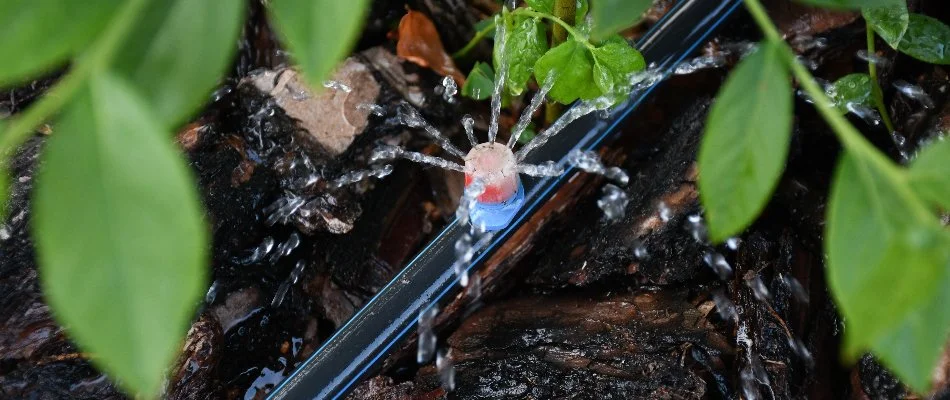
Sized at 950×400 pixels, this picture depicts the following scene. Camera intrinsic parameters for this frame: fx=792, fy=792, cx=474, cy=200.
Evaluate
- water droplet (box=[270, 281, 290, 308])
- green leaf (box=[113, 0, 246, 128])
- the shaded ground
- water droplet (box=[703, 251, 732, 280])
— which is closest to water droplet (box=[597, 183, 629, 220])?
the shaded ground

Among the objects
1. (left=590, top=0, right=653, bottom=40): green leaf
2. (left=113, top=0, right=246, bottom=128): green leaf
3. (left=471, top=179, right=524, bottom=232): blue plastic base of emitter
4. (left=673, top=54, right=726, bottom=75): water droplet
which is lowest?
(left=673, top=54, right=726, bottom=75): water droplet

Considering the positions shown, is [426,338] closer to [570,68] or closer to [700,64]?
[570,68]

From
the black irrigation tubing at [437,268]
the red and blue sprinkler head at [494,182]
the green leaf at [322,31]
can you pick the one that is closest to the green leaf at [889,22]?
the black irrigation tubing at [437,268]

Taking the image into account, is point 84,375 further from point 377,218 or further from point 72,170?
point 72,170

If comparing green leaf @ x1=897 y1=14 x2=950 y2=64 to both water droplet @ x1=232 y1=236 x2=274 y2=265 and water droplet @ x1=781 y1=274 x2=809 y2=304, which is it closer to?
water droplet @ x1=781 y1=274 x2=809 y2=304

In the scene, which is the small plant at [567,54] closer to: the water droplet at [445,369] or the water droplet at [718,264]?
the water droplet at [718,264]
